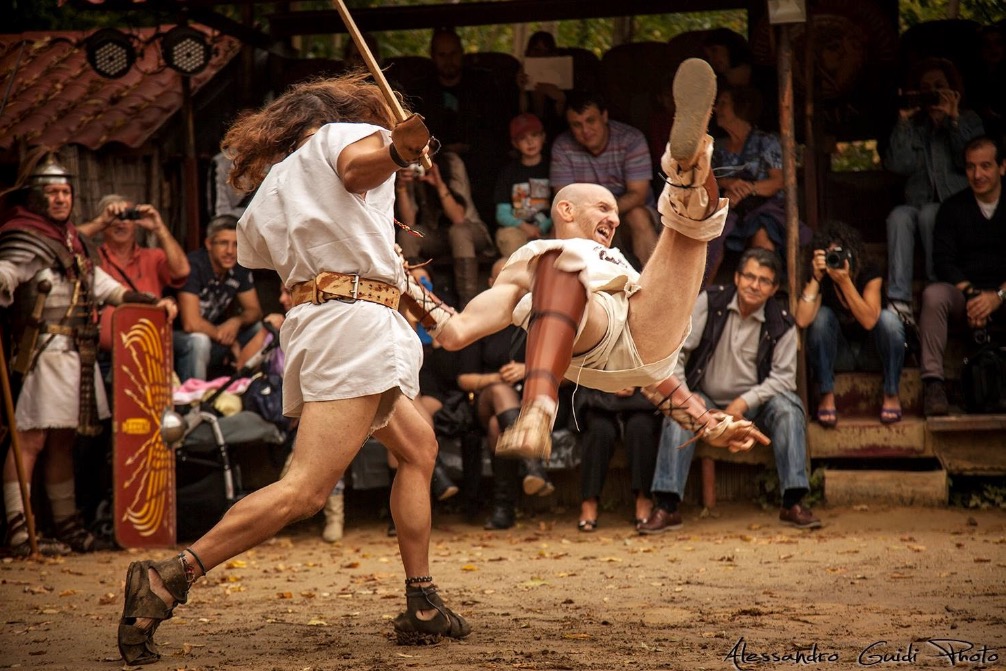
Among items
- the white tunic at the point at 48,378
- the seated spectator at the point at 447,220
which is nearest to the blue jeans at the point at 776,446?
the seated spectator at the point at 447,220

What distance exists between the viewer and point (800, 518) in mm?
7477

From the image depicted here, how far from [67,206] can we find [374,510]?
2.82m

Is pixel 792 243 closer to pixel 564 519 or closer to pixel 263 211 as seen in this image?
pixel 564 519

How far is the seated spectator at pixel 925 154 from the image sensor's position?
327 inches

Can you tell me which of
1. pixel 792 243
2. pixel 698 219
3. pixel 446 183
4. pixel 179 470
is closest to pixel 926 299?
pixel 792 243

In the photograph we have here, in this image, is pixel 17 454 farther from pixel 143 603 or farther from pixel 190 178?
pixel 143 603

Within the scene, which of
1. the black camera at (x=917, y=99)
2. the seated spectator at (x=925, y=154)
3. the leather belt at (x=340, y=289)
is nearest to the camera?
the leather belt at (x=340, y=289)

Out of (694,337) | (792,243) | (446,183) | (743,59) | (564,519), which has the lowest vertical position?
(564,519)

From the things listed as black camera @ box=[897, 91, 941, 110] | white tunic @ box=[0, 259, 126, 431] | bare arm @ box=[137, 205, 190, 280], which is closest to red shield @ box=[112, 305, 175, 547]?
white tunic @ box=[0, 259, 126, 431]

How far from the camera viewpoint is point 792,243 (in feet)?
26.2

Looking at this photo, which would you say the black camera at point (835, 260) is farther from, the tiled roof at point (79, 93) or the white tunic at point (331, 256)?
the tiled roof at point (79, 93)

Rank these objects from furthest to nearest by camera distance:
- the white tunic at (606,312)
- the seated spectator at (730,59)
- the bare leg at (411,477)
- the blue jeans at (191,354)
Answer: the seated spectator at (730,59) → the blue jeans at (191,354) → the bare leg at (411,477) → the white tunic at (606,312)

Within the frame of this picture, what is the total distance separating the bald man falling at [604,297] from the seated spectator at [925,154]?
13.0 feet

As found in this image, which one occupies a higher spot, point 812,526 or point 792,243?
point 792,243
